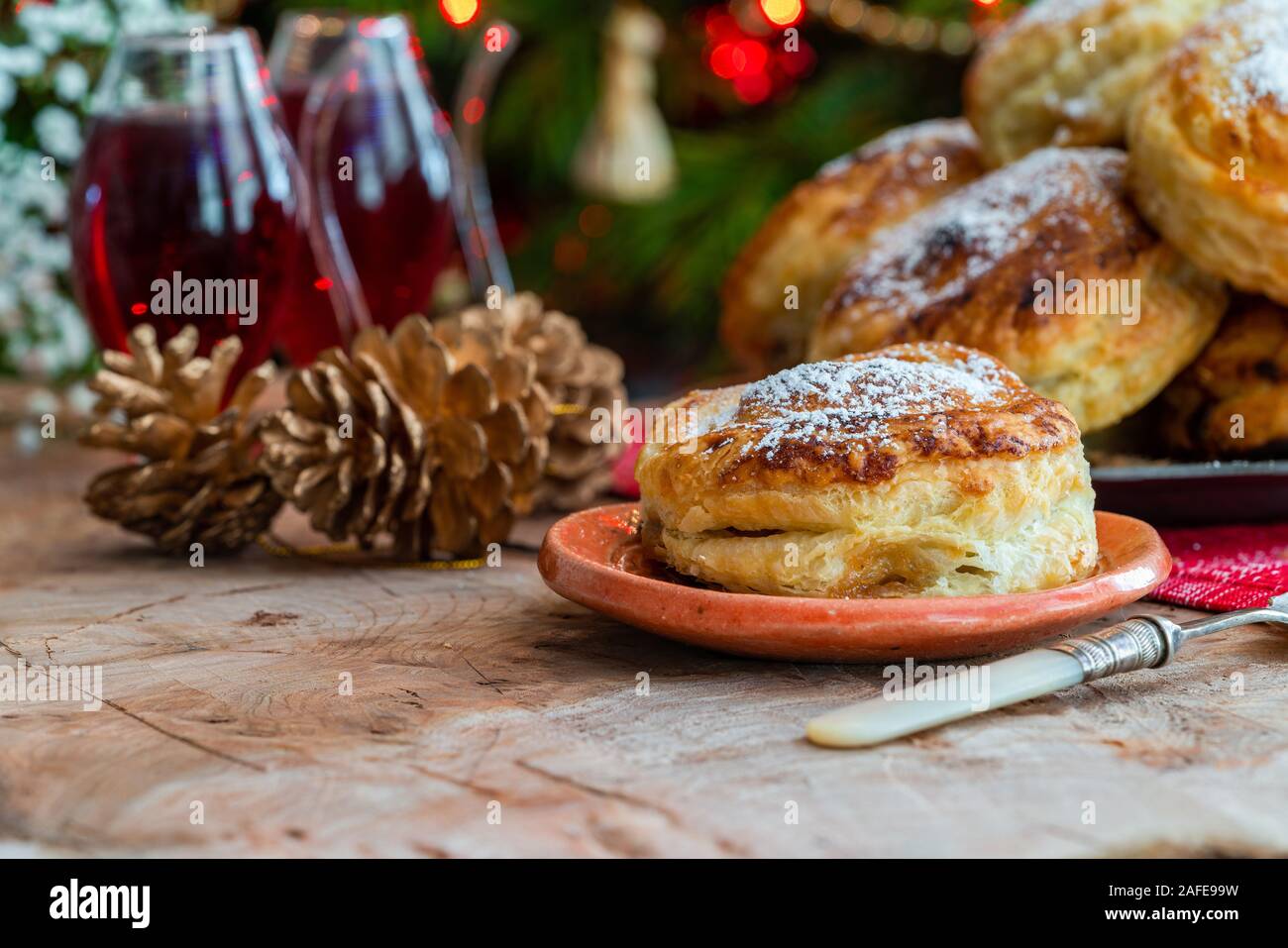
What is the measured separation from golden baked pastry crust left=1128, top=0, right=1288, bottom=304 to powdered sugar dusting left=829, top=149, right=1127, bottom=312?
5cm

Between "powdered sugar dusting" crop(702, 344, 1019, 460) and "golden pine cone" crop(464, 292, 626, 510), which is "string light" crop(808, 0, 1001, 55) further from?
"powdered sugar dusting" crop(702, 344, 1019, 460)

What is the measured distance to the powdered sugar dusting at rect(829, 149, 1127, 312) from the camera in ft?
4.28

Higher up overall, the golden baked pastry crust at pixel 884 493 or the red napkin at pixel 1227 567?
the golden baked pastry crust at pixel 884 493

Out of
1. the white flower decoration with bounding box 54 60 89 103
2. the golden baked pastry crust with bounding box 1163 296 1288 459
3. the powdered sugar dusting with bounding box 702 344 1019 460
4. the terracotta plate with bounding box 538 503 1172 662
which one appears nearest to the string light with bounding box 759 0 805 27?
the white flower decoration with bounding box 54 60 89 103

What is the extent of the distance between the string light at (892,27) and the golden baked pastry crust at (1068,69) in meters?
0.83

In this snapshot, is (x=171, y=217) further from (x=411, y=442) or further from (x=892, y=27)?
(x=892, y=27)

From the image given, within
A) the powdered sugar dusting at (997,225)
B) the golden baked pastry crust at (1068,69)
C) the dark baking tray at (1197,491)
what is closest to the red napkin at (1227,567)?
the dark baking tray at (1197,491)

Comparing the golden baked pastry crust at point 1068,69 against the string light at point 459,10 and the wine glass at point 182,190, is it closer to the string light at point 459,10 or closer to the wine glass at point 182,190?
the wine glass at point 182,190

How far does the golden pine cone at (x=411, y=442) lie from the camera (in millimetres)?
1274

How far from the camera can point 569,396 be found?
150 centimetres

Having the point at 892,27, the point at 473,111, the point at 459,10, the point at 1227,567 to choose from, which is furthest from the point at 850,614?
the point at 459,10

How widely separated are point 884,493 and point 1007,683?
0.49 feet
